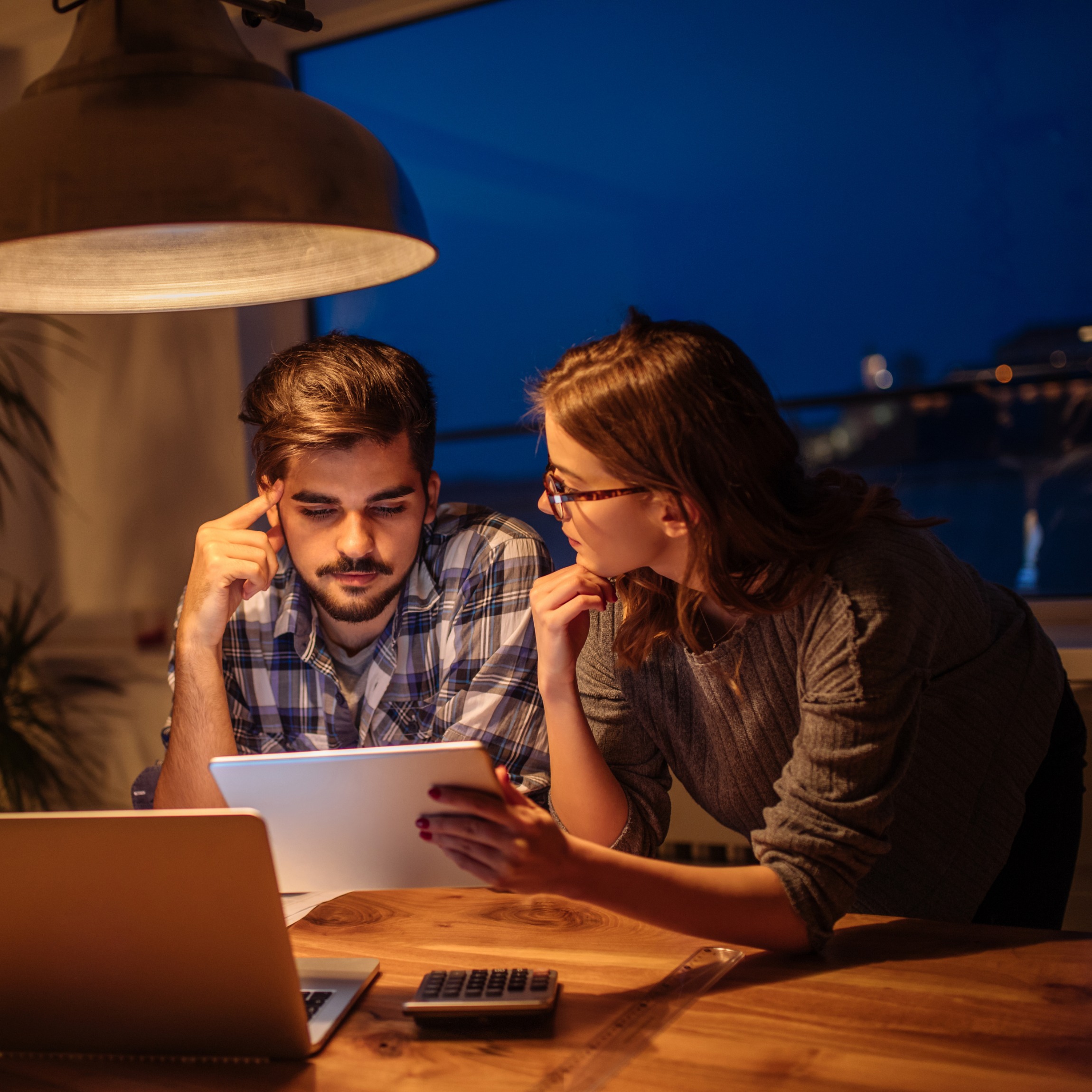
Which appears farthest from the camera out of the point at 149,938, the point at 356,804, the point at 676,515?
the point at 676,515

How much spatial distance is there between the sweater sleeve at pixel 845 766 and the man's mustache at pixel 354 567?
0.85 meters

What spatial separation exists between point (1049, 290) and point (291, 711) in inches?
82.2

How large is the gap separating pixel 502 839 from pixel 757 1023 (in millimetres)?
277

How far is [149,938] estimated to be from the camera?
91 centimetres

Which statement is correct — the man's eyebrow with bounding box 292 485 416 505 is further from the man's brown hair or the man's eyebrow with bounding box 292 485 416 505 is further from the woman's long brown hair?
the woman's long brown hair

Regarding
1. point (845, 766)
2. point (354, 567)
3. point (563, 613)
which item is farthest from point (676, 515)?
point (354, 567)

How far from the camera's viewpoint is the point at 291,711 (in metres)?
1.90

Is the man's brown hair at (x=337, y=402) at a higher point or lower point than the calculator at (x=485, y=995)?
higher

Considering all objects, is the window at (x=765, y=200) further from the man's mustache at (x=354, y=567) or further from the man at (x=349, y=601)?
the man's mustache at (x=354, y=567)

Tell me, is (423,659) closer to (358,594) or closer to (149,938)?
(358,594)

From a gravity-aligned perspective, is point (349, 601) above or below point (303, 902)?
above

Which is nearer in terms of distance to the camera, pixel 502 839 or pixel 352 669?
pixel 502 839

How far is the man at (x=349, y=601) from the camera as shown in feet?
5.73

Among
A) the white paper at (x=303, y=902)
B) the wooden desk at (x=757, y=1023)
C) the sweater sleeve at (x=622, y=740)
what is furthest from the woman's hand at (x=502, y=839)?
the sweater sleeve at (x=622, y=740)
